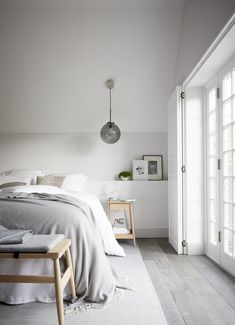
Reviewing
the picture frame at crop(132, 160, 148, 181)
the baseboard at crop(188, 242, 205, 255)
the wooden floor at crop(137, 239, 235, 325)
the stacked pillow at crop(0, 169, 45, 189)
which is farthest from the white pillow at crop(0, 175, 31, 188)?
the baseboard at crop(188, 242, 205, 255)

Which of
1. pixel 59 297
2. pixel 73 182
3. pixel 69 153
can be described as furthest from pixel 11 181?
pixel 59 297

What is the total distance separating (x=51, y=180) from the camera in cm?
401

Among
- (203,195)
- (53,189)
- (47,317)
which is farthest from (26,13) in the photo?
(47,317)

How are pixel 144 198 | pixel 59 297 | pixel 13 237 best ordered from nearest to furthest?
1. pixel 59 297
2. pixel 13 237
3. pixel 144 198

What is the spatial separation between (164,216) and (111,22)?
284cm

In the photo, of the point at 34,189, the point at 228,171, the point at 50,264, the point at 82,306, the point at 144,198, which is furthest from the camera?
the point at 144,198

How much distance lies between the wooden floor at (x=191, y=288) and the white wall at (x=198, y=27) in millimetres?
2014

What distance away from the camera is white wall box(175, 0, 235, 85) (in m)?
2.22

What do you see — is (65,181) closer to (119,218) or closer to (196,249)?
(119,218)

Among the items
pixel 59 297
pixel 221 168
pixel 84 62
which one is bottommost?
pixel 59 297

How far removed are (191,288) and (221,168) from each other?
121cm

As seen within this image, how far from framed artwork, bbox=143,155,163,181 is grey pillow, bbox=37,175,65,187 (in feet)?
4.62

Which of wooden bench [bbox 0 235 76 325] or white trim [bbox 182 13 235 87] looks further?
white trim [bbox 182 13 235 87]

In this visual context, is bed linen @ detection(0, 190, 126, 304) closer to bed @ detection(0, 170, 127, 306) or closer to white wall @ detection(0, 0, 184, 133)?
bed @ detection(0, 170, 127, 306)
